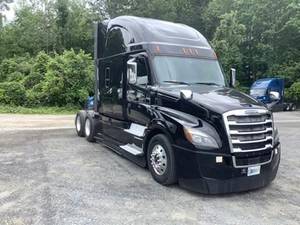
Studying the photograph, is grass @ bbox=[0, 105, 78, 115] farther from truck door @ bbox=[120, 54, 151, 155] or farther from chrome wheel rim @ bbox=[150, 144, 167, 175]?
chrome wheel rim @ bbox=[150, 144, 167, 175]

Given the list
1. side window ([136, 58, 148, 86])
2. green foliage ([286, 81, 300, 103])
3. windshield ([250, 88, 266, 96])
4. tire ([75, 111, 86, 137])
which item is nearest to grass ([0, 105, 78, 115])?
tire ([75, 111, 86, 137])

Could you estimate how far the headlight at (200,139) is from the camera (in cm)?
530

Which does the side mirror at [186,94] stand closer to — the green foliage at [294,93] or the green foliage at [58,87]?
the green foliage at [58,87]

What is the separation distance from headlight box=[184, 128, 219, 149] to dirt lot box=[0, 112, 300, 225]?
0.81 m

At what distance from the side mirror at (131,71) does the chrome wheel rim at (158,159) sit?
1592 mm

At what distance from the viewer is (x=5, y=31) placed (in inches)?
1334

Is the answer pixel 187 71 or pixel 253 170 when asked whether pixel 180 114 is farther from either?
pixel 253 170

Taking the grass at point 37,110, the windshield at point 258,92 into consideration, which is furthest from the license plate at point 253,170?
the windshield at point 258,92

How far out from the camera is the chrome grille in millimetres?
5348

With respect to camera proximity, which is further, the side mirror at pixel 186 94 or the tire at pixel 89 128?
the tire at pixel 89 128

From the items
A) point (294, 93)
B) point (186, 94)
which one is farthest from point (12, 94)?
point (294, 93)

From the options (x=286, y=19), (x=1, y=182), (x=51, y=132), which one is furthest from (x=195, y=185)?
(x=286, y=19)

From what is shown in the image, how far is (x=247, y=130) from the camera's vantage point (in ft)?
17.9

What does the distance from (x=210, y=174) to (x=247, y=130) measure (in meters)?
0.88
